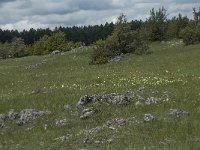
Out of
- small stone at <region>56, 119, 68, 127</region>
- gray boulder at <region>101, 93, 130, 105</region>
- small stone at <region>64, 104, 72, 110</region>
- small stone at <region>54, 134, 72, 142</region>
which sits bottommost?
small stone at <region>54, 134, 72, 142</region>

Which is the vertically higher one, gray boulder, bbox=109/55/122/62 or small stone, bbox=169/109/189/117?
small stone, bbox=169/109/189/117

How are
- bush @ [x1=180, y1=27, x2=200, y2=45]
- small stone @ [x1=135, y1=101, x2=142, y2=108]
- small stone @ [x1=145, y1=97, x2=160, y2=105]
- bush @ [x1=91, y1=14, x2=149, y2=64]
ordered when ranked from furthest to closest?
bush @ [x1=180, y1=27, x2=200, y2=45] → bush @ [x1=91, y1=14, x2=149, y2=64] → small stone @ [x1=145, y1=97, x2=160, y2=105] → small stone @ [x1=135, y1=101, x2=142, y2=108]

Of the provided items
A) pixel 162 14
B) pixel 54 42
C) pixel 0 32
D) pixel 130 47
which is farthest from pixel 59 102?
pixel 0 32

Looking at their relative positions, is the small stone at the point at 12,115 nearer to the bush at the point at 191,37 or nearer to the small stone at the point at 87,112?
the small stone at the point at 87,112

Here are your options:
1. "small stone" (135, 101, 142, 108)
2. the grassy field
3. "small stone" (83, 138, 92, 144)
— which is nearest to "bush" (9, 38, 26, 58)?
the grassy field

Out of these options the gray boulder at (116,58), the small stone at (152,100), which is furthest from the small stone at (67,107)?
the gray boulder at (116,58)

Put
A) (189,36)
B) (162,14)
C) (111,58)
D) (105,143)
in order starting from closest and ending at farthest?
(105,143) < (111,58) < (189,36) < (162,14)

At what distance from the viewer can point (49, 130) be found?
1967cm

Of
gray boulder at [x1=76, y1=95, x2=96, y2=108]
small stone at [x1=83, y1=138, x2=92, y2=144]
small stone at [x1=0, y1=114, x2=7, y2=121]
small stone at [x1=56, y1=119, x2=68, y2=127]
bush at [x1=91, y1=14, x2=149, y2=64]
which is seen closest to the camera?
small stone at [x1=83, y1=138, x2=92, y2=144]

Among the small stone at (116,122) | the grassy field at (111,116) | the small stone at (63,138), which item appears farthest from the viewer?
the small stone at (116,122)

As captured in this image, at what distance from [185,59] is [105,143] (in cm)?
2822

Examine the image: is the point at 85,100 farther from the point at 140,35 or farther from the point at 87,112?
the point at 140,35

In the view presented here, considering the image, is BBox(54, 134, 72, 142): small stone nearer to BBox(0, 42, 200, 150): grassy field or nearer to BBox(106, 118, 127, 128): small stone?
BBox(0, 42, 200, 150): grassy field

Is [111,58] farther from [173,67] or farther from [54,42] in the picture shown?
[54,42]
